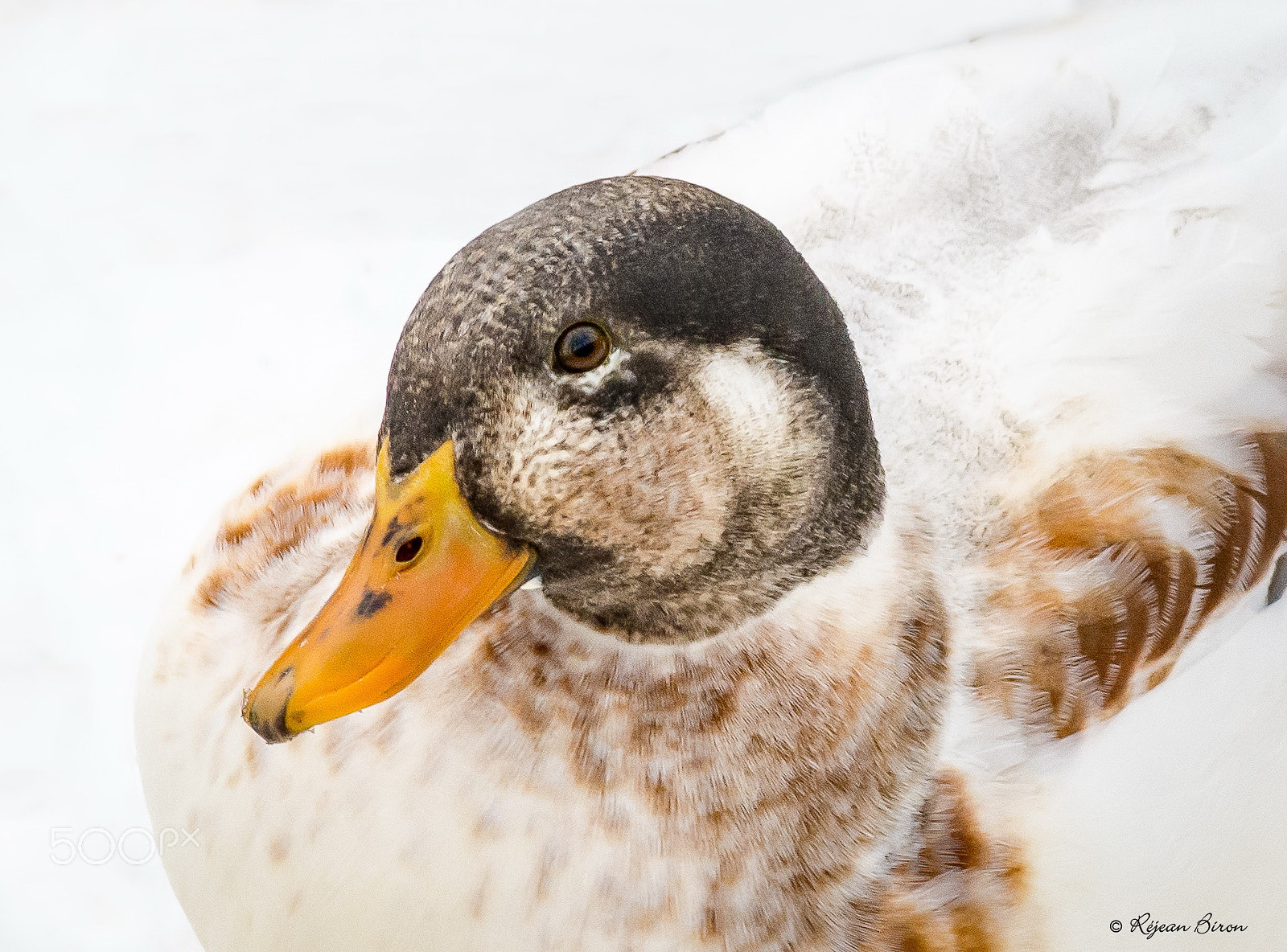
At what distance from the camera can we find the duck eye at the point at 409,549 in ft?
2.19

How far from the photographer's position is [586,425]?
0.64 m

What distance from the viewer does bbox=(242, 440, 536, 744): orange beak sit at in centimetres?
67

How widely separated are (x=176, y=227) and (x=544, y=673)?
3.72ft

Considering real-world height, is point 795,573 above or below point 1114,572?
above

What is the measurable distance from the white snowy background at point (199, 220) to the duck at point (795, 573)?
41 centimetres

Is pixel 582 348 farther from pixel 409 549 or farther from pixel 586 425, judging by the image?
pixel 409 549

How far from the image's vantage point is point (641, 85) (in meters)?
1.76

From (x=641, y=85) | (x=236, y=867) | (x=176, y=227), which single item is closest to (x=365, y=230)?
(x=176, y=227)

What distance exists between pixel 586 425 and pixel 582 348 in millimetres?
41

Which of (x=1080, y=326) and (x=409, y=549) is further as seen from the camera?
(x=1080, y=326)
